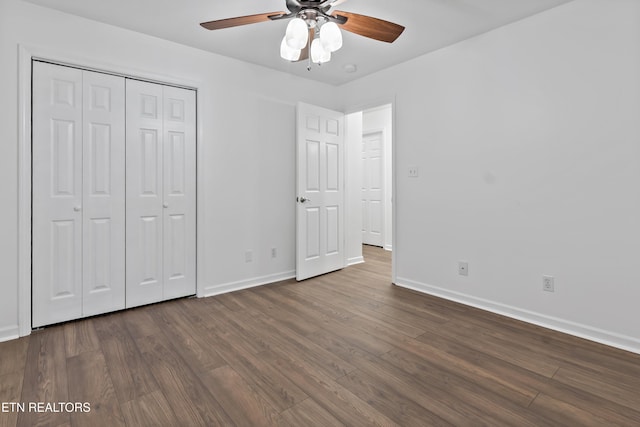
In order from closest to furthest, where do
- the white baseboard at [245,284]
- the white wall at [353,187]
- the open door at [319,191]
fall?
the white baseboard at [245,284], the open door at [319,191], the white wall at [353,187]

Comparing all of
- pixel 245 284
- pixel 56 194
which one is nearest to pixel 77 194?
pixel 56 194

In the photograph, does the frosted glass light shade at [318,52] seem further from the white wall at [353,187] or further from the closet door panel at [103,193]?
the white wall at [353,187]

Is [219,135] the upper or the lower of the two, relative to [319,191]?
upper

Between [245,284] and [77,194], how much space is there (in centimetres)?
174

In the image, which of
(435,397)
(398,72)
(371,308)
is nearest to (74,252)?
(371,308)

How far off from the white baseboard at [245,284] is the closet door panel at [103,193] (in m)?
0.77

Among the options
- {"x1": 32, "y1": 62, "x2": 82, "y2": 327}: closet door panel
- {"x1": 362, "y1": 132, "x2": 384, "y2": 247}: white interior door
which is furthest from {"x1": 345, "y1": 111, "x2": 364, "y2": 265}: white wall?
{"x1": 32, "y1": 62, "x2": 82, "y2": 327}: closet door panel

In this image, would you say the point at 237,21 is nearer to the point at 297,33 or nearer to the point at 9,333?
the point at 297,33

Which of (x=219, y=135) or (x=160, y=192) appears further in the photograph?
(x=219, y=135)

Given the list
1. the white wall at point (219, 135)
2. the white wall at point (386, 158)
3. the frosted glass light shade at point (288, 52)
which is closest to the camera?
the frosted glass light shade at point (288, 52)

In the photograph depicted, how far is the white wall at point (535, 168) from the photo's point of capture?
2.29 m

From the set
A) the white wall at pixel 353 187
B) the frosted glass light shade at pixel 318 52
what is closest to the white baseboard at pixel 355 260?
the white wall at pixel 353 187

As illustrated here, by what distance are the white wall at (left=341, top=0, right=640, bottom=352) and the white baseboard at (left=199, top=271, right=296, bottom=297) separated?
1462 mm

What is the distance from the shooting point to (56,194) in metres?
2.61
